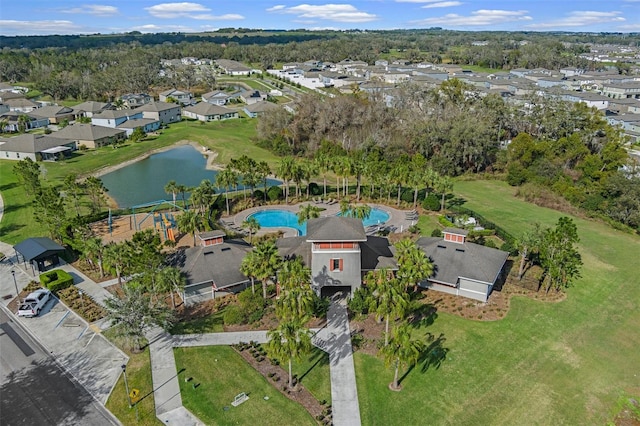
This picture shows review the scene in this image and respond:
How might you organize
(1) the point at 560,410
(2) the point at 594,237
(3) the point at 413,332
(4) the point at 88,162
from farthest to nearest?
1. (4) the point at 88,162
2. (2) the point at 594,237
3. (3) the point at 413,332
4. (1) the point at 560,410

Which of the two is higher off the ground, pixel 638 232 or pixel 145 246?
pixel 145 246

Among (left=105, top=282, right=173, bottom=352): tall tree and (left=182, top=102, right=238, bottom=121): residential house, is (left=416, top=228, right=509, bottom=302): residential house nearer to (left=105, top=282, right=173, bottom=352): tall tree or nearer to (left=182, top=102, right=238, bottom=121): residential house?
(left=105, top=282, right=173, bottom=352): tall tree

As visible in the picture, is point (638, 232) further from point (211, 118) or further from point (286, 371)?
point (211, 118)

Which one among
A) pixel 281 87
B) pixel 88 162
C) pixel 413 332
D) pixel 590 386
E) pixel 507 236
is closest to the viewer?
pixel 590 386

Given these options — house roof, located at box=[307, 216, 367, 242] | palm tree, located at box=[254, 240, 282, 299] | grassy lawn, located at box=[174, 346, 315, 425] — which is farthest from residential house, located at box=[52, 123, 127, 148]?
grassy lawn, located at box=[174, 346, 315, 425]

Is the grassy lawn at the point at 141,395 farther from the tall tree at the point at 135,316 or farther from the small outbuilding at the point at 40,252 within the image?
the small outbuilding at the point at 40,252

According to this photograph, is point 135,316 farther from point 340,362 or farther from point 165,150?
point 165,150

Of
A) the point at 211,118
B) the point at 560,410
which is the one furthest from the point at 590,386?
the point at 211,118
